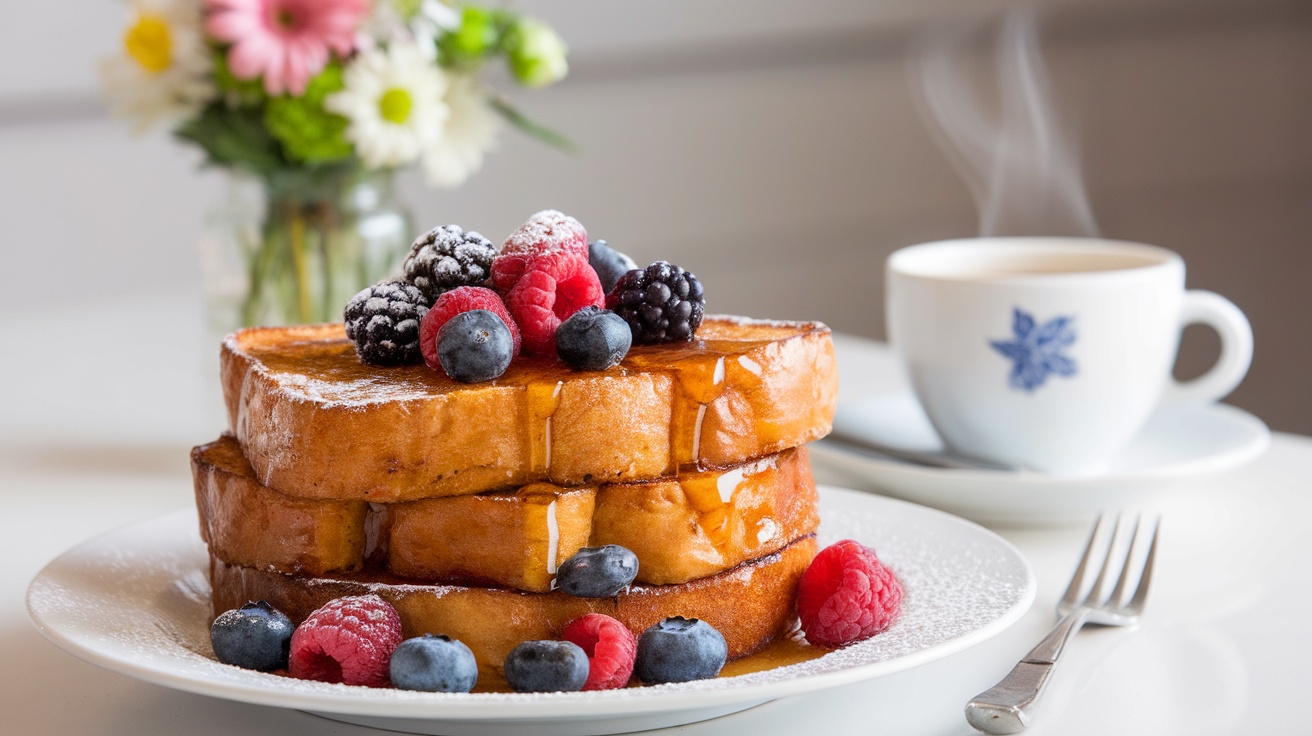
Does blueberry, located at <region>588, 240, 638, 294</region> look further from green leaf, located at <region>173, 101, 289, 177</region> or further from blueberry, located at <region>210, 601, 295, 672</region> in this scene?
green leaf, located at <region>173, 101, 289, 177</region>

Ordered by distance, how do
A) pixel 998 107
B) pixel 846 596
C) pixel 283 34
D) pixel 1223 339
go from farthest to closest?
pixel 998 107 < pixel 283 34 < pixel 1223 339 < pixel 846 596

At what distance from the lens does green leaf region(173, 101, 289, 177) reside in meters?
1.85

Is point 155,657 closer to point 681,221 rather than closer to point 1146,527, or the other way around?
point 1146,527

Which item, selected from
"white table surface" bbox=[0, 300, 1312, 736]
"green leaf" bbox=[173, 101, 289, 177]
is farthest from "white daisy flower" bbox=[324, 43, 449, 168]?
"white table surface" bbox=[0, 300, 1312, 736]

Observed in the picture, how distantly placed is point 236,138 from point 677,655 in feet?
3.94

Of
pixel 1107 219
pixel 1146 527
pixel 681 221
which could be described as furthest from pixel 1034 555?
pixel 1107 219

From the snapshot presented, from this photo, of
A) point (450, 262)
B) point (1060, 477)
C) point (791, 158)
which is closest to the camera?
point (450, 262)

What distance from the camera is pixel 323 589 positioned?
1.02 meters

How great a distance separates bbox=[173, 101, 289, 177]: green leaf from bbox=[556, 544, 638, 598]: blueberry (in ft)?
3.57

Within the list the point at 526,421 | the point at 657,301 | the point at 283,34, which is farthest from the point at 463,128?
the point at 526,421

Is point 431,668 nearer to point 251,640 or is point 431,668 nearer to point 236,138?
point 251,640

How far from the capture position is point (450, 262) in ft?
3.66

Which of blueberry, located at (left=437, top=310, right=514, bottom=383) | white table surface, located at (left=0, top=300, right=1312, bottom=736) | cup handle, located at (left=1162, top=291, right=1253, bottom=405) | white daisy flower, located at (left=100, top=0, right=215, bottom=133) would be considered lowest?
white table surface, located at (left=0, top=300, right=1312, bottom=736)

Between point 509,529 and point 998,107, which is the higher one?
point 998,107
